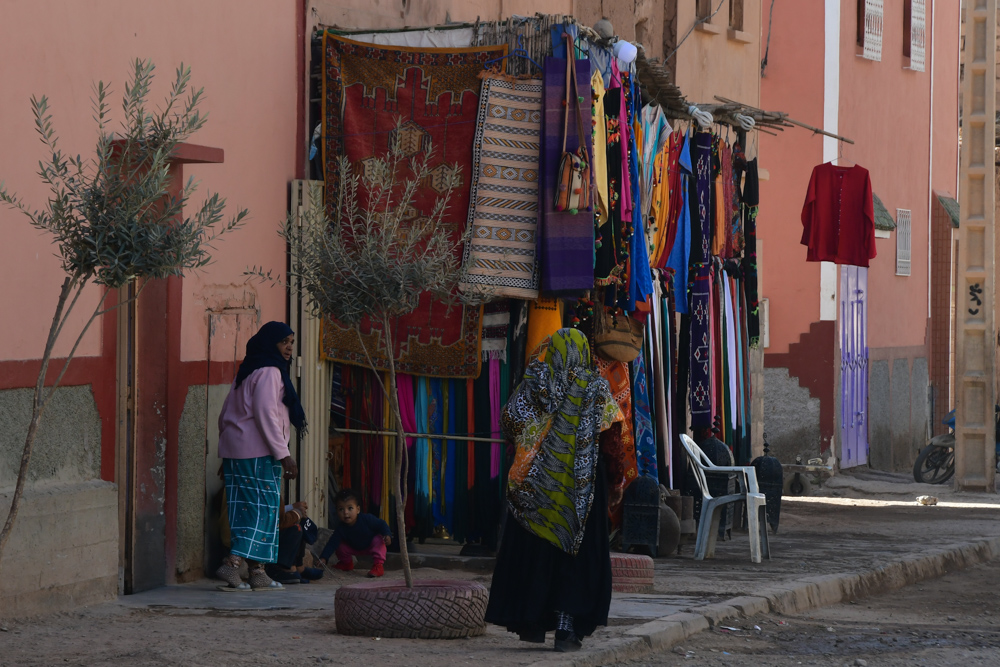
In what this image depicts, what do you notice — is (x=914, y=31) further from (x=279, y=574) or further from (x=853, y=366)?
(x=279, y=574)

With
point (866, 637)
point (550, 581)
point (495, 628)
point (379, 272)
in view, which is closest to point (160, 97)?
point (379, 272)

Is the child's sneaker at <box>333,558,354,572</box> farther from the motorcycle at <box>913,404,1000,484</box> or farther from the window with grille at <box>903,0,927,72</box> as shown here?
the window with grille at <box>903,0,927,72</box>

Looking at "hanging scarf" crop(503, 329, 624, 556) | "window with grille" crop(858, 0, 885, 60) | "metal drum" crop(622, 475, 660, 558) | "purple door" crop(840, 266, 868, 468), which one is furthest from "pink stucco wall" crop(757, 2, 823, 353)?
"hanging scarf" crop(503, 329, 624, 556)

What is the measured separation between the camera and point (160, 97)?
29.2 ft

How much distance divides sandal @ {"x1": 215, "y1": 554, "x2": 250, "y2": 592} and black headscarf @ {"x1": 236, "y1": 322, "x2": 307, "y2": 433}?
34.3 inches

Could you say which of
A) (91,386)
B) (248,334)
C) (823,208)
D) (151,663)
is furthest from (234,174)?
(823,208)

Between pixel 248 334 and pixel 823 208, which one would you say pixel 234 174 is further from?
pixel 823 208

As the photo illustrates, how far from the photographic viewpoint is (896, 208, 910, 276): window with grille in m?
22.8

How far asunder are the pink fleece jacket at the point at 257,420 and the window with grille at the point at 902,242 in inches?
612

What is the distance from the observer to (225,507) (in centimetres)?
938

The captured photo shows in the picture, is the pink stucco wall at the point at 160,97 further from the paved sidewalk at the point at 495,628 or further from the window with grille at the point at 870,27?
the window with grille at the point at 870,27

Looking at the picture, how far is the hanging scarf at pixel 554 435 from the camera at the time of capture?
7.22 metres

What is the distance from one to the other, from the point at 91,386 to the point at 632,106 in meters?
4.26

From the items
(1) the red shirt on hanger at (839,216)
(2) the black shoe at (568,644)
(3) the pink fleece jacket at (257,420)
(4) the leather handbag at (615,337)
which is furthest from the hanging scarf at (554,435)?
(1) the red shirt on hanger at (839,216)
